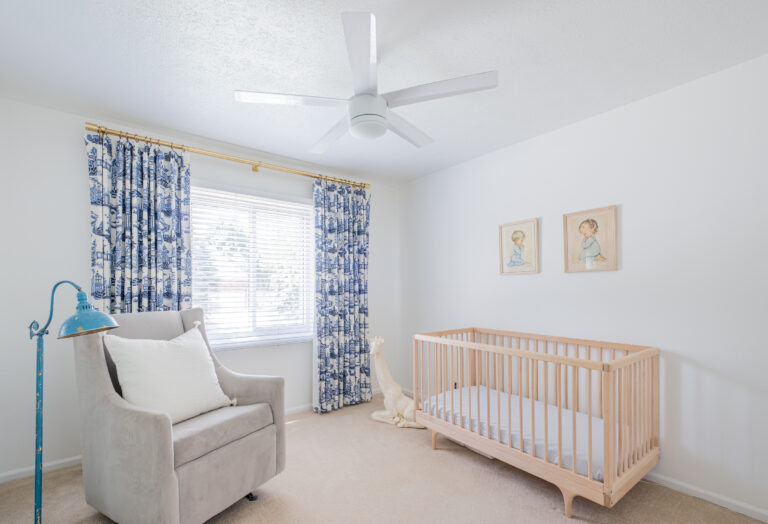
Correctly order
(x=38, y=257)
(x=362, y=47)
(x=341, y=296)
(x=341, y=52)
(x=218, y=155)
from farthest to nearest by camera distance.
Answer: (x=341, y=296)
(x=218, y=155)
(x=38, y=257)
(x=341, y=52)
(x=362, y=47)

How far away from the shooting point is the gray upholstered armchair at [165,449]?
5.16 ft

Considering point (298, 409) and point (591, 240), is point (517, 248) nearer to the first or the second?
point (591, 240)

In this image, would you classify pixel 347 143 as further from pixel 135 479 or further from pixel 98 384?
pixel 135 479

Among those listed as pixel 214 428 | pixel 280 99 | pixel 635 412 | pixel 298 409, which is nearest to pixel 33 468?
pixel 214 428

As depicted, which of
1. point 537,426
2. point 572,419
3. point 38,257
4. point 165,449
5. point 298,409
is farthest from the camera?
point 298,409

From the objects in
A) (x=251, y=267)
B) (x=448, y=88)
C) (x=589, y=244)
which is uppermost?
(x=448, y=88)

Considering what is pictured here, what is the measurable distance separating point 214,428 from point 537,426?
6.08ft

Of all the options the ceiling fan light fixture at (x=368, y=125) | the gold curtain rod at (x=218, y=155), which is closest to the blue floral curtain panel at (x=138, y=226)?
the gold curtain rod at (x=218, y=155)

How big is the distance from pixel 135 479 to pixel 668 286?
304cm

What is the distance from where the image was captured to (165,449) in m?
1.56

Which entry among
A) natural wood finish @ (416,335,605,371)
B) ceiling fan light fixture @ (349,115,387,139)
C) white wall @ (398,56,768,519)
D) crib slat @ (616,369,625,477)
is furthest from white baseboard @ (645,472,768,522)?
ceiling fan light fixture @ (349,115,387,139)

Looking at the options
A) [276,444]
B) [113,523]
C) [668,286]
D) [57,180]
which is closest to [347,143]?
[57,180]

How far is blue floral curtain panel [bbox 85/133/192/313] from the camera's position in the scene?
245 centimetres

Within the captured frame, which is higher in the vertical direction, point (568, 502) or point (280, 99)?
point (280, 99)
